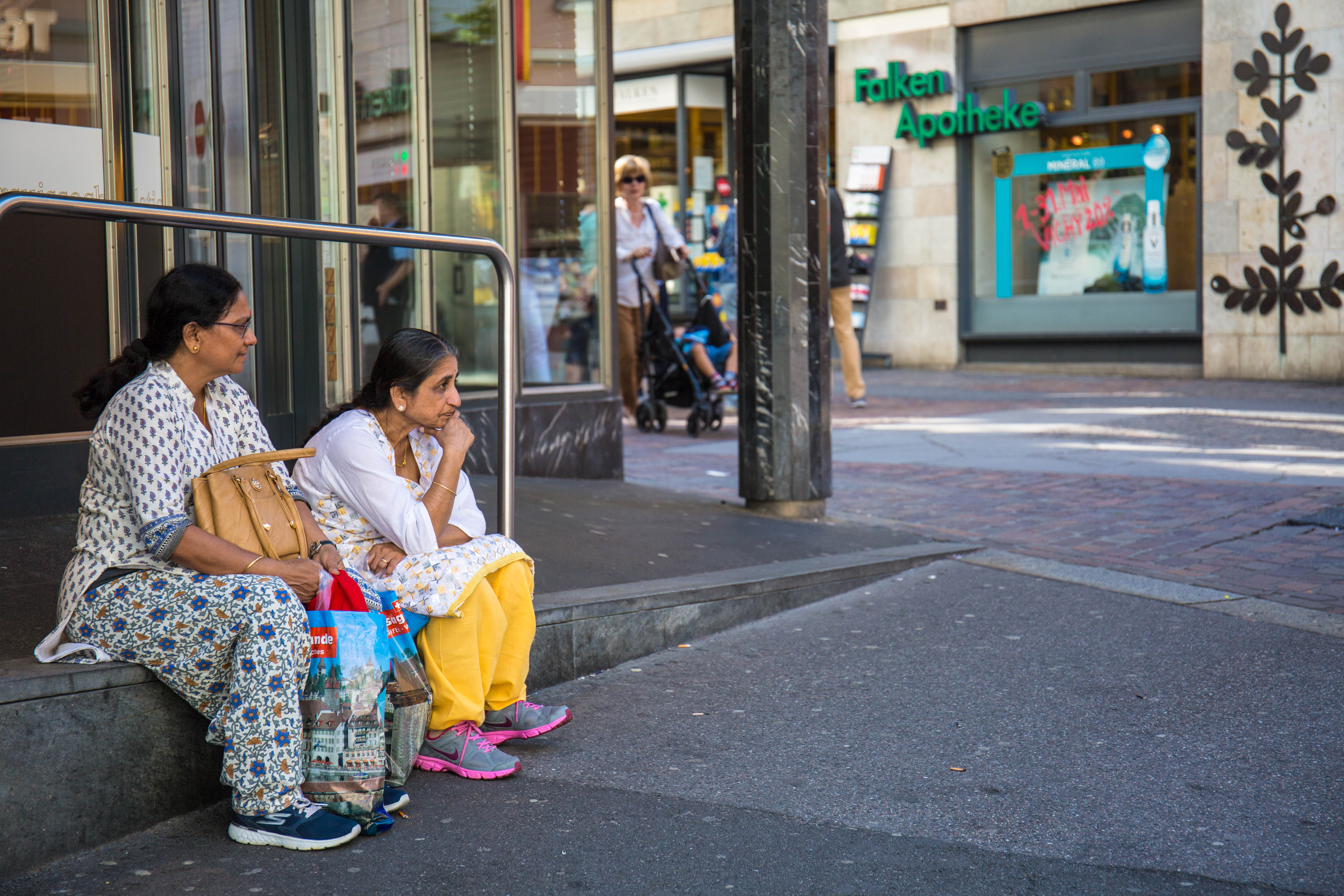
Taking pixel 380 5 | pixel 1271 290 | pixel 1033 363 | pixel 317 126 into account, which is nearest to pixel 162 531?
pixel 317 126

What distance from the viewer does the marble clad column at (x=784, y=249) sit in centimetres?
645

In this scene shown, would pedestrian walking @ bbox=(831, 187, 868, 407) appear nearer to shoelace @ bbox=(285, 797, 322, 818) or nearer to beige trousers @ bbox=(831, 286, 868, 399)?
beige trousers @ bbox=(831, 286, 868, 399)

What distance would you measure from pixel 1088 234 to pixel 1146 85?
1843mm

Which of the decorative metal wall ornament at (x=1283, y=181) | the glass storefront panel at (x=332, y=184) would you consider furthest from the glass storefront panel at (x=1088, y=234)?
the glass storefront panel at (x=332, y=184)

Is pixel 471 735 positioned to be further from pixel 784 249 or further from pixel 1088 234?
pixel 1088 234

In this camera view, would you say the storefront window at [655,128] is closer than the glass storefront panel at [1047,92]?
No

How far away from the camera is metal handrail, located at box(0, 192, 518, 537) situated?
3156 millimetres

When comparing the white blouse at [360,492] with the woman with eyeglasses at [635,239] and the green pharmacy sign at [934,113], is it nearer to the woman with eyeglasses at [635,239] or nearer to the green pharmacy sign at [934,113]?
the woman with eyeglasses at [635,239]

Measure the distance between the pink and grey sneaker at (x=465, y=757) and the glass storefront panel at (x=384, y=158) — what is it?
3.47 meters

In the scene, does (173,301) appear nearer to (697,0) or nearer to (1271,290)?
(1271,290)

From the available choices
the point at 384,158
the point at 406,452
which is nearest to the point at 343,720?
the point at 406,452

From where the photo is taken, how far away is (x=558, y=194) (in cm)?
801

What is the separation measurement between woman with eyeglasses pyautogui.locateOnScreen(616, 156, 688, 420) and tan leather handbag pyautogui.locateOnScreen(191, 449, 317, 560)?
682cm

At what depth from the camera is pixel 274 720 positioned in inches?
123
